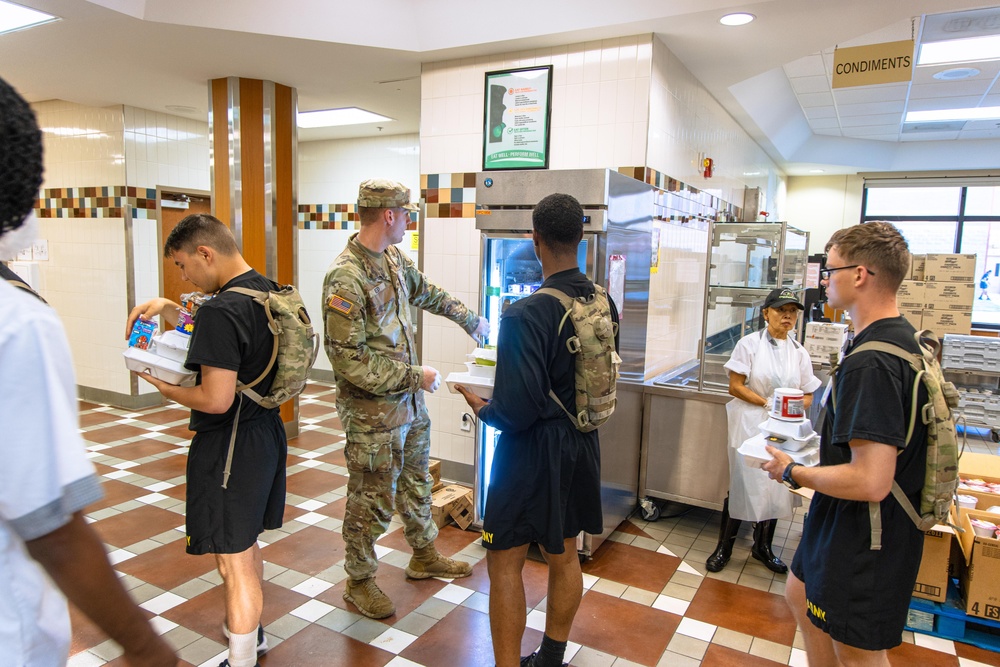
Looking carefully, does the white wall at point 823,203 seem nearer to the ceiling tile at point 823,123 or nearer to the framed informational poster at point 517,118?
the ceiling tile at point 823,123

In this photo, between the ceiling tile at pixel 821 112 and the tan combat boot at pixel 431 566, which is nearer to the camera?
the tan combat boot at pixel 431 566

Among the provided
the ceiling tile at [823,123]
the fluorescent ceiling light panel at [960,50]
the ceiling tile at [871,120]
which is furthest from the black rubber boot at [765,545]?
the ceiling tile at [823,123]

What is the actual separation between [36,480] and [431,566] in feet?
9.08

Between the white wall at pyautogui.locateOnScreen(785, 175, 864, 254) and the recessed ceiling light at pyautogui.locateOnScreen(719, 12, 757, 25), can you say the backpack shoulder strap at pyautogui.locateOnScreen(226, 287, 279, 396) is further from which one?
the white wall at pyautogui.locateOnScreen(785, 175, 864, 254)

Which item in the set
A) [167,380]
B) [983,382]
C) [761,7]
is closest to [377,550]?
[167,380]

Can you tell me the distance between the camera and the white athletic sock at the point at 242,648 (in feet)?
7.68

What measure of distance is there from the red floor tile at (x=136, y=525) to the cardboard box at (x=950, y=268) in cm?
821

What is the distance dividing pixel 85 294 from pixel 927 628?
27.3 feet

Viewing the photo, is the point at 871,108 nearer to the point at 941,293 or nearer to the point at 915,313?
the point at 941,293

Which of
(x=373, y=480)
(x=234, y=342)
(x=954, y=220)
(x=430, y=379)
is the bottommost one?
(x=373, y=480)

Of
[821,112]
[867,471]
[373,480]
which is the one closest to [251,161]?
[373,480]

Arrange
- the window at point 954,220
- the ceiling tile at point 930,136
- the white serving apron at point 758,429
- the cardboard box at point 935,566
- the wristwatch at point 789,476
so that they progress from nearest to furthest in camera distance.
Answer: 1. the wristwatch at point 789,476
2. the cardboard box at point 935,566
3. the white serving apron at point 758,429
4. the ceiling tile at point 930,136
5. the window at point 954,220

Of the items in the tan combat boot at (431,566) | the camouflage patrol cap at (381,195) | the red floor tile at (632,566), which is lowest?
the red floor tile at (632,566)

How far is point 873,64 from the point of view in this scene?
3990 millimetres
